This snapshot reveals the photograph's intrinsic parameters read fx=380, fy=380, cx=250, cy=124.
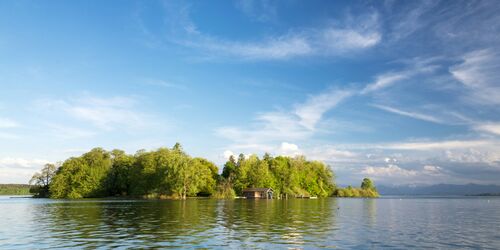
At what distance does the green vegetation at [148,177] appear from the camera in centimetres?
15975

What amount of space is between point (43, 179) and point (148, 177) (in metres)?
67.4

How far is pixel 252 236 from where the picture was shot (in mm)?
38000

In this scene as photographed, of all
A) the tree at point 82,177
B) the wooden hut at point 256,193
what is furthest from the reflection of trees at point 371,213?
the tree at point 82,177

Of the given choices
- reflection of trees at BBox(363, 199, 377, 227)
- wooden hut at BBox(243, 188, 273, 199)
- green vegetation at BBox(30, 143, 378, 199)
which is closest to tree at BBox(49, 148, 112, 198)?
green vegetation at BBox(30, 143, 378, 199)

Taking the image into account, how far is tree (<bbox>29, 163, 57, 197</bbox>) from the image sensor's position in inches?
7721

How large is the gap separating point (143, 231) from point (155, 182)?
428 ft

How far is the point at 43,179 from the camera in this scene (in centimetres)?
19838

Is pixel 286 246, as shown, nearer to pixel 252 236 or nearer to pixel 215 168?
pixel 252 236

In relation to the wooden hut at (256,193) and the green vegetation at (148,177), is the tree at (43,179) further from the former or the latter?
the wooden hut at (256,193)

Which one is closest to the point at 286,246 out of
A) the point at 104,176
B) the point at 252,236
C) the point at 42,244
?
the point at 252,236

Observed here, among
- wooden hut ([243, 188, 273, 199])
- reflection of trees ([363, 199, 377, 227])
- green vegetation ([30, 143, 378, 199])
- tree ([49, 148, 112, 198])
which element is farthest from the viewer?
wooden hut ([243, 188, 273, 199])

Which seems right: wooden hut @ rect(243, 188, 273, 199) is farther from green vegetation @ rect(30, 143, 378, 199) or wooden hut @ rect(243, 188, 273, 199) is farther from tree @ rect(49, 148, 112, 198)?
tree @ rect(49, 148, 112, 198)

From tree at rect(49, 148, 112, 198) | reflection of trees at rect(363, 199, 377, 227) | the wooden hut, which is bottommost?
reflection of trees at rect(363, 199, 377, 227)

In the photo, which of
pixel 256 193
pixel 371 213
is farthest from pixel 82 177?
pixel 371 213
